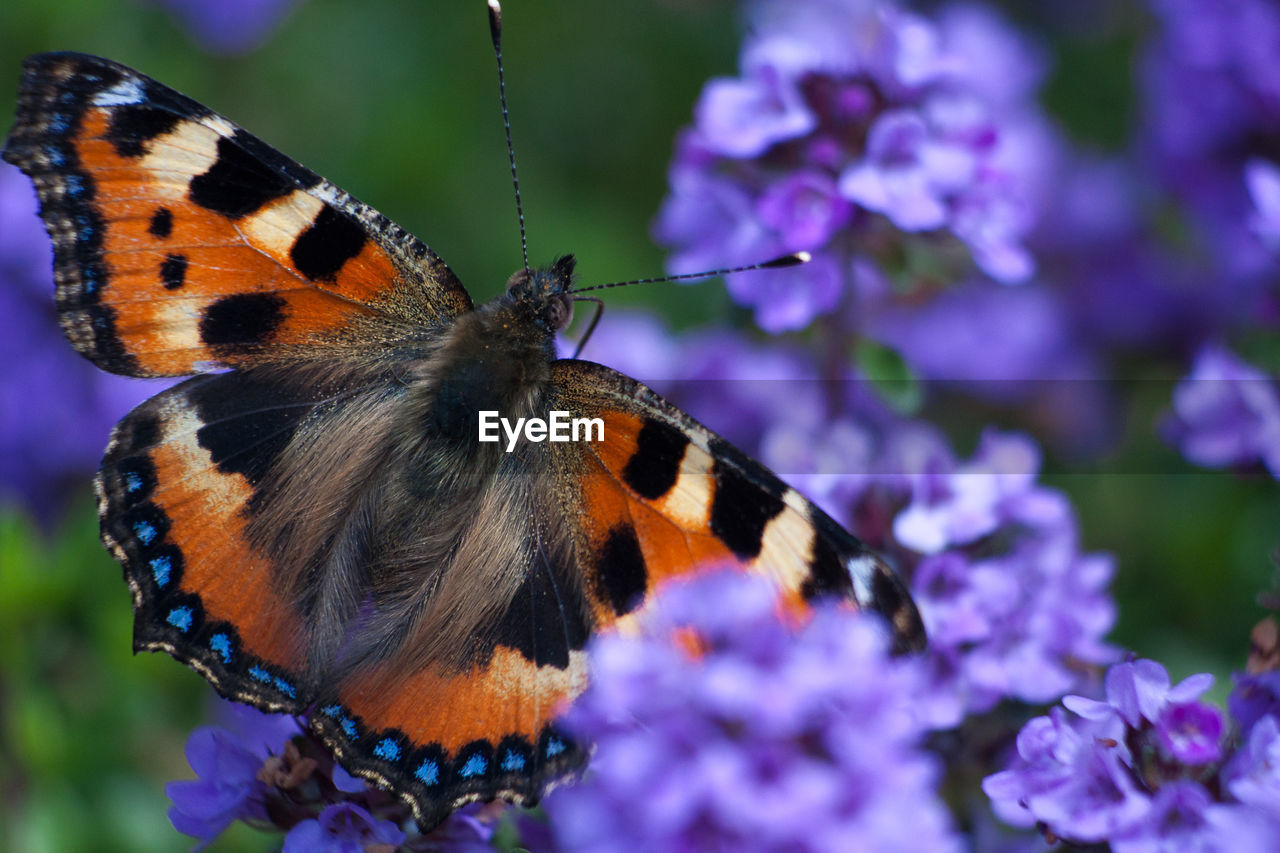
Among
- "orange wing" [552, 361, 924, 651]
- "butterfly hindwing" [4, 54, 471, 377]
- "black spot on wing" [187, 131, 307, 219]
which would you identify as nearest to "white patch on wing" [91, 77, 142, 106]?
"butterfly hindwing" [4, 54, 471, 377]

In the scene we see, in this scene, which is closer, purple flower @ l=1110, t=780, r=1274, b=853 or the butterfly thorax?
purple flower @ l=1110, t=780, r=1274, b=853

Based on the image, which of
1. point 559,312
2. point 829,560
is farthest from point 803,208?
point 829,560

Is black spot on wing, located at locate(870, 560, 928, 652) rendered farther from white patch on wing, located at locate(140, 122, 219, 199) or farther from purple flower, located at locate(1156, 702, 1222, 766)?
white patch on wing, located at locate(140, 122, 219, 199)

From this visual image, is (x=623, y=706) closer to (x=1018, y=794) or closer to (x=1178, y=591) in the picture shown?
(x=1018, y=794)

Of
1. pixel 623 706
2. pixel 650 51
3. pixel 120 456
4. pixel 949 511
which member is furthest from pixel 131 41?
pixel 623 706

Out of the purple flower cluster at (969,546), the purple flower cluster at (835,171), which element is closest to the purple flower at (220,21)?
the purple flower cluster at (835,171)

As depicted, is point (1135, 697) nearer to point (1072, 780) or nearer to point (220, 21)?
point (1072, 780)
